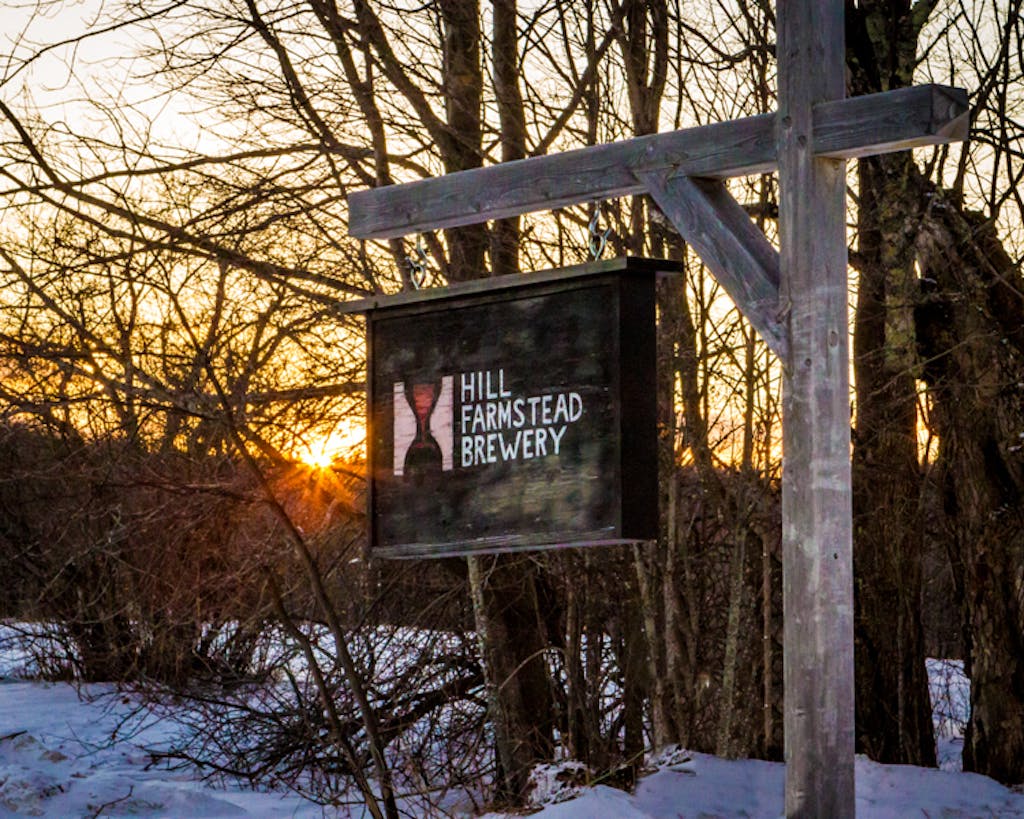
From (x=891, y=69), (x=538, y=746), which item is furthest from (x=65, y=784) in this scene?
(x=891, y=69)

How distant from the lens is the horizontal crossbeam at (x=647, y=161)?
4684 mm

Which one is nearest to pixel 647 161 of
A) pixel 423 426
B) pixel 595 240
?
pixel 595 240

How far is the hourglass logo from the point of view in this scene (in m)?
5.45

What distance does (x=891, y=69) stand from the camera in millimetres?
9148

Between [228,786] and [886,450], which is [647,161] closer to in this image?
[886,450]

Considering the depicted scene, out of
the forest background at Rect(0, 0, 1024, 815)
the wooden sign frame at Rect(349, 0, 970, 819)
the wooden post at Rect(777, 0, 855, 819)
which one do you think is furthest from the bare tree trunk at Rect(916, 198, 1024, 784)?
the wooden post at Rect(777, 0, 855, 819)

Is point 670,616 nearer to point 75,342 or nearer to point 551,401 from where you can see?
point 551,401

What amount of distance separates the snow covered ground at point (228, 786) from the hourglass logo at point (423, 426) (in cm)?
193

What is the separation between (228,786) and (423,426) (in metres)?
5.67

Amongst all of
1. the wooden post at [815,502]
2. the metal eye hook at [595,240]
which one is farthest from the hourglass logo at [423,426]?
the wooden post at [815,502]

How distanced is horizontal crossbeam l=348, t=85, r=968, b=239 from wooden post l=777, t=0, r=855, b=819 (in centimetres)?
14

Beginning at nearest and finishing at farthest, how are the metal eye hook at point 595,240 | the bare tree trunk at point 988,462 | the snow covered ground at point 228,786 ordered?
the metal eye hook at point 595,240
the snow covered ground at point 228,786
the bare tree trunk at point 988,462

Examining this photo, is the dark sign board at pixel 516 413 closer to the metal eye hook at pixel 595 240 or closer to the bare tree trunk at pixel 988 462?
the metal eye hook at pixel 595 240

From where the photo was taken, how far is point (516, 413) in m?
5.26
